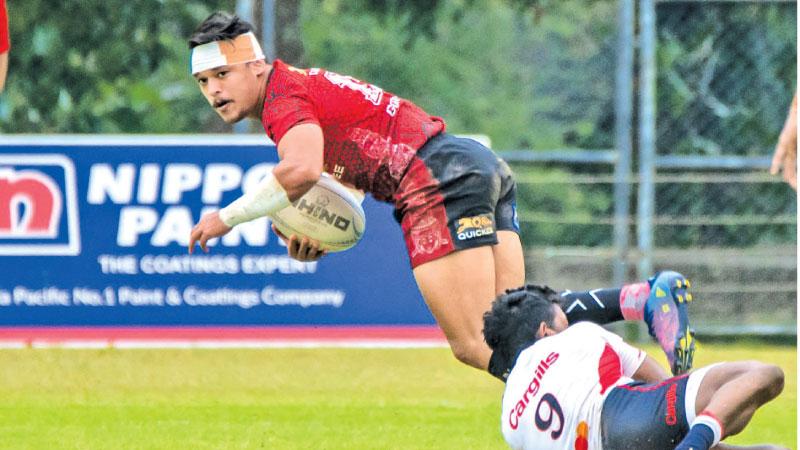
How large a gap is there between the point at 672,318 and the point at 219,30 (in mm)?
2256

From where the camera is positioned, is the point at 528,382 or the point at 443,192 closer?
the point at 528,382

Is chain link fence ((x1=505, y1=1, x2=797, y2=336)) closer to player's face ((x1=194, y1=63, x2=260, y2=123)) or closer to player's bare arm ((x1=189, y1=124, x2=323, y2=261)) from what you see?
player's face ((x1=194, y1=63, x2=260, y2=123))

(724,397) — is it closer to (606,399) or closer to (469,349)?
(606,399)

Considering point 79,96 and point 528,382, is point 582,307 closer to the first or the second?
point 528,382

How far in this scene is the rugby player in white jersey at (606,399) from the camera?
5.72m

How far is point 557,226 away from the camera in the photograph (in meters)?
15.1

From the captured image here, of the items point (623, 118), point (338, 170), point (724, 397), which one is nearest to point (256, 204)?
point (338, 170)

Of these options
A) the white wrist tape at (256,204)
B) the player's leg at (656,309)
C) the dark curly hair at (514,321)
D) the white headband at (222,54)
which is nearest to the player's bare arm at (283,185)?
the white wrist tape at (256,204)

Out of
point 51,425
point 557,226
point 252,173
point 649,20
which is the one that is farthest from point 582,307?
point 557,226

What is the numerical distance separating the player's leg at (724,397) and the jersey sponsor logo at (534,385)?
0.47 metres

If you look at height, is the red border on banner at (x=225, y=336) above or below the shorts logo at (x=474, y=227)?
below

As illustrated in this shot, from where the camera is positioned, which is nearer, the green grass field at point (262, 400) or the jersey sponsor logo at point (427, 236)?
the jersey sponsor logo at point (427, 236)

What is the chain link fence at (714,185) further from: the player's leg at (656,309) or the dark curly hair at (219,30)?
the dark curly hair at (219,30)

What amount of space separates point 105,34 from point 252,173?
11.4ft
